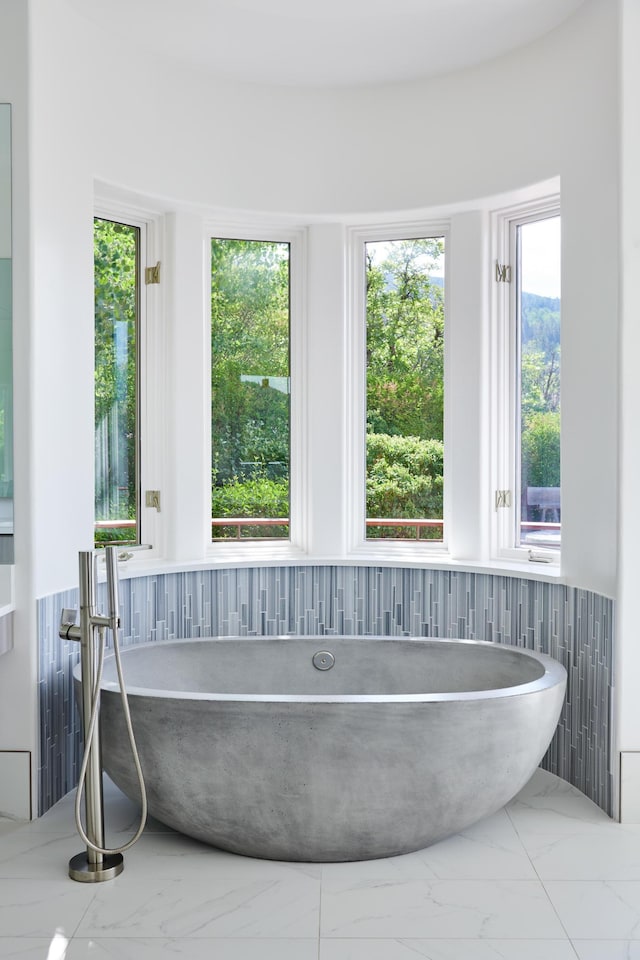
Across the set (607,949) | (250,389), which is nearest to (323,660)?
(250,389)

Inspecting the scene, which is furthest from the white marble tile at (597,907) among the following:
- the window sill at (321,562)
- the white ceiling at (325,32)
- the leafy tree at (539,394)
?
the white ceiling at (325,32)

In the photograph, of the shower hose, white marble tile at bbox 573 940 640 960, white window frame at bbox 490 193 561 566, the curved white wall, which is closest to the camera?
white marble tile at bbox 573 940 640 960

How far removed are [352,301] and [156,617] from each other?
1.64 meters

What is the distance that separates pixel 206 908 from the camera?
234 centimetres

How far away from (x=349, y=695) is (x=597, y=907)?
101cm

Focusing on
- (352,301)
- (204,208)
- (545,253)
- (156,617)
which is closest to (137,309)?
(204,208)

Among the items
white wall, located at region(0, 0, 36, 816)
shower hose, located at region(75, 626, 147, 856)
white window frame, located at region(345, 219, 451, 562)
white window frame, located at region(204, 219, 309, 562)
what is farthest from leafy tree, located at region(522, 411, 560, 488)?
white wall, located at region(0, 0, 36, 816)

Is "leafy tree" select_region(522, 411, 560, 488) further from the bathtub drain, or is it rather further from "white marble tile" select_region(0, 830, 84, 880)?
"white marble tile" select_region(0, 830, 84, 880)

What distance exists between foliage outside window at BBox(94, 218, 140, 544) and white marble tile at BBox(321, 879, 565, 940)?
1.78 meters

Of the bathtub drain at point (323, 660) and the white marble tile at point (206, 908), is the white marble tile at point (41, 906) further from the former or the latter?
the bathtub drain at point (323, 660)

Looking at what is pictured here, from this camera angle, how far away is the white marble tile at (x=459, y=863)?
2523mm

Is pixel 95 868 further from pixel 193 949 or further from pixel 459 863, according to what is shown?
pixel 459 863

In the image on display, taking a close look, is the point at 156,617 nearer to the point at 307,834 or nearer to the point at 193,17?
the point at 307,834

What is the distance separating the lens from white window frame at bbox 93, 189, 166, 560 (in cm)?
376
